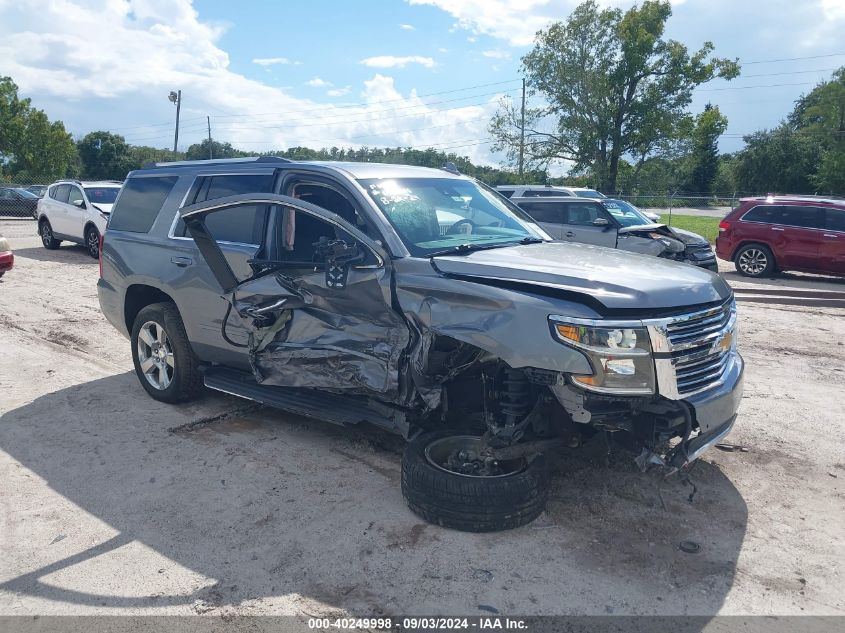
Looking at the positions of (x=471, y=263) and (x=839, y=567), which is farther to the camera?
(x=471, y=263)

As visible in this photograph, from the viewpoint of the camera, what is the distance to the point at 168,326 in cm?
561

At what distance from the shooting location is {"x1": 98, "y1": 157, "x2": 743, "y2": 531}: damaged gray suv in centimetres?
349

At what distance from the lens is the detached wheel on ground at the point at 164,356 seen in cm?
562

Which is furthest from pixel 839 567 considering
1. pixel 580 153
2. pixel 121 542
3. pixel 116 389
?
pixel 580 153

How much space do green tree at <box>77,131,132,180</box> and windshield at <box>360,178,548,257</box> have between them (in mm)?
67260

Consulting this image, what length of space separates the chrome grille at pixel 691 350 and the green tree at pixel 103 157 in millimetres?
69143

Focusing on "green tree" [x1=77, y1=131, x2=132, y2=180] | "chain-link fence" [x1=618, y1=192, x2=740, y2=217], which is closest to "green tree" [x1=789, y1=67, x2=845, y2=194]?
"chain-link fence" [x1=618, y1=192, x2=740, y2=217]

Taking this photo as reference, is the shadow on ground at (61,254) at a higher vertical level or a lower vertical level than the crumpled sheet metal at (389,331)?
lower

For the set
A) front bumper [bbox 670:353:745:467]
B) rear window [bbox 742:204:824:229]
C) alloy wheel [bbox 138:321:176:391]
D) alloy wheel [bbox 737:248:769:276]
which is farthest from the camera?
alloy wheel [bbox 737:248:769:276]

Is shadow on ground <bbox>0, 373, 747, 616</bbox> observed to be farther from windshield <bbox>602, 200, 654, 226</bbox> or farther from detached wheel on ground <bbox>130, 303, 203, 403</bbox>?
windshield <bbox>602, 200, 654, 226</bbox>

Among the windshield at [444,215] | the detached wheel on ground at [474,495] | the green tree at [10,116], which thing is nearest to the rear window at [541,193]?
the windshield at [444,215]

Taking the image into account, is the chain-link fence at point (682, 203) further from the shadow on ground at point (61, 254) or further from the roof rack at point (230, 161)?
the roof rack at point (230, 161)

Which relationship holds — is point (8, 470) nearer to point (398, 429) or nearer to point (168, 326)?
point (168, 326)

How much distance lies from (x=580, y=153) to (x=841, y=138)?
28.9 m
